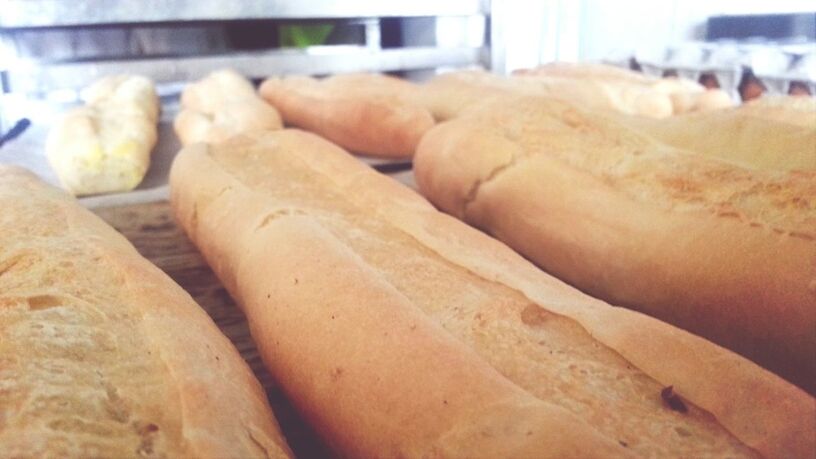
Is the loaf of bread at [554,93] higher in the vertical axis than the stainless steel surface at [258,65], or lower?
lower

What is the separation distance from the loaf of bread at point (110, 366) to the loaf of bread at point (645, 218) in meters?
0.80

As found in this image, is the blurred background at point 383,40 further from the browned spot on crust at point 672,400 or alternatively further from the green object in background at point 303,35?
the browned spot on crust at point 672,400

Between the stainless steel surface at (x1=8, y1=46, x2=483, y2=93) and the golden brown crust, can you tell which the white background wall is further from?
the golden brown crust

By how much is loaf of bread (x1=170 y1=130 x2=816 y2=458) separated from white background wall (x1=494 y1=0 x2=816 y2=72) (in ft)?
7.29

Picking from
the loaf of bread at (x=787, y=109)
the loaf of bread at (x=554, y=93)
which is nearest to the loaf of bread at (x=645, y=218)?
the loaf of bread at (x=787, y=109)

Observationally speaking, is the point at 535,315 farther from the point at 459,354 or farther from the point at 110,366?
the point at 110,366

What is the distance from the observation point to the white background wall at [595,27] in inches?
125

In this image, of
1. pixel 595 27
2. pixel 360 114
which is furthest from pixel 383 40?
pixel 360 114

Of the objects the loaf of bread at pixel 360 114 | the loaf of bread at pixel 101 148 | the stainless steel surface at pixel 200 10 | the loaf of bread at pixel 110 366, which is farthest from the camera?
the stainless steel surface at pixel 200 10

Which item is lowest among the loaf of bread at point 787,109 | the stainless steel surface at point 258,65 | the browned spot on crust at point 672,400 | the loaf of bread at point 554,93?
the browned spot on crust at point 672,400

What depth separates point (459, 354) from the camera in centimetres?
85

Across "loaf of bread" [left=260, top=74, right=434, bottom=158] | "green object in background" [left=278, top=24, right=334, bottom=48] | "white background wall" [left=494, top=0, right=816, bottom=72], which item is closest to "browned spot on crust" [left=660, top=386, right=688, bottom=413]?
"loaf of bread" [left=260, top=74, right=434, bottom=158]

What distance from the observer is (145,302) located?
3.26 ft

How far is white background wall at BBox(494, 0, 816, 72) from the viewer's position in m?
3.19
